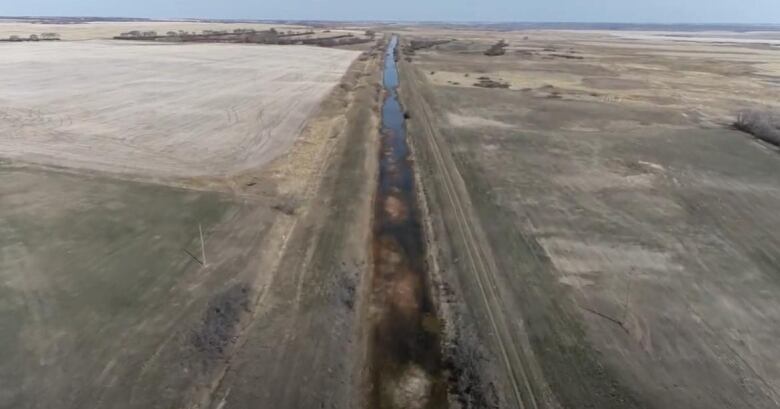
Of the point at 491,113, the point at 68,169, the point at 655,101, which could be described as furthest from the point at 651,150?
the point at 68,169

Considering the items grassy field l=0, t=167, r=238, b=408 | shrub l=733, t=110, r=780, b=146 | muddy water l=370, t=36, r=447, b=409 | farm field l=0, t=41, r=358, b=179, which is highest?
farm field l=0, t=41, r=358, b=179

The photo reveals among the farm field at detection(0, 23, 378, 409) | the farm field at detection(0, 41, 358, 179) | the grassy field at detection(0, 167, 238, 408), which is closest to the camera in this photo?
the grassy field at detection(0, 167, 238, 408)

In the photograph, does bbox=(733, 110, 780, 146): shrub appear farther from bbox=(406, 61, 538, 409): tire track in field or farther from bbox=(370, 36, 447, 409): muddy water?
bbox=(370, 36, 447, 409): muddy water

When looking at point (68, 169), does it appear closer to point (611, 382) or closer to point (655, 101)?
point (611, 382)

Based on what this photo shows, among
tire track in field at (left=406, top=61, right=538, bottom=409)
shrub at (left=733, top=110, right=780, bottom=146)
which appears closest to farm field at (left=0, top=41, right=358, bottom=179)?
tire track in field at (left=406, top=61, right=538, bottom=409)

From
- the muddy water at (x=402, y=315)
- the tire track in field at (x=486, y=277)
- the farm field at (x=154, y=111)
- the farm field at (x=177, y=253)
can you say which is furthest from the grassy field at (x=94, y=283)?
the tire track in field at (x=486, y=277)

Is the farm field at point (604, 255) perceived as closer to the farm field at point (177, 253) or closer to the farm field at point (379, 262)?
the farm field at point (379, 262)
